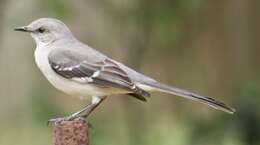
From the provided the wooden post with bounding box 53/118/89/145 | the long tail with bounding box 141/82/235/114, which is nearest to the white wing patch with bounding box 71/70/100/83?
the long tail with bounding box 141/82/235/114

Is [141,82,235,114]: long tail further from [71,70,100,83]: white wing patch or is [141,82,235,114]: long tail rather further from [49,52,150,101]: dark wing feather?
[71,70,100,83]: white wing patch

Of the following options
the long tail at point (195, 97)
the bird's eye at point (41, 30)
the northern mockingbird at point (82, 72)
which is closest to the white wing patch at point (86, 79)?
the northern mockingbird at point (82, 72)

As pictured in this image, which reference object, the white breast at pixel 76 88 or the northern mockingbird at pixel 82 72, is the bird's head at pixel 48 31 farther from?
the white breast at pixel 76 88

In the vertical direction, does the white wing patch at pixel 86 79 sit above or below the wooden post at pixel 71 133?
above

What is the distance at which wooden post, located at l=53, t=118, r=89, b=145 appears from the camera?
405cm

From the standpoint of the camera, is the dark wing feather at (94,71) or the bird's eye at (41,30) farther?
the bird's eye at (41,30)

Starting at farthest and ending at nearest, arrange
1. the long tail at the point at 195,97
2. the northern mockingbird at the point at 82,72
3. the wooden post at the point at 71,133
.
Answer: the northern mockingbird at the point at 82,72, the long tail at the point at 195,97, the wooden post at the point at 71,133

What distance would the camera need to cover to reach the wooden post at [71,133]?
159 inches

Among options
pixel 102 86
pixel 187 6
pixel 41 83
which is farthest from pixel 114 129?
pixel 102 86

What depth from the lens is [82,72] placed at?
18.0ft

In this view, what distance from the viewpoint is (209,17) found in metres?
8.98

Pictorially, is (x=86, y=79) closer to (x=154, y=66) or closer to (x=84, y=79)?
(x=84, y=79)

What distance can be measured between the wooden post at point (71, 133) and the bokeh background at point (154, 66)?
2.87 metres

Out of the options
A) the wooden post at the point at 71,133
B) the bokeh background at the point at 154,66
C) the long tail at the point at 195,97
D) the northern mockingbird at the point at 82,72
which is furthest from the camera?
the bokeh background at the point at 154,66
